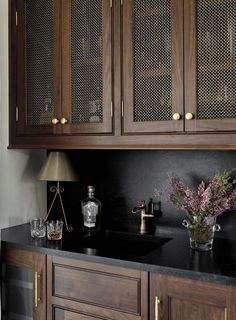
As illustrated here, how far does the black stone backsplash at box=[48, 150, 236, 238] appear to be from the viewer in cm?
184

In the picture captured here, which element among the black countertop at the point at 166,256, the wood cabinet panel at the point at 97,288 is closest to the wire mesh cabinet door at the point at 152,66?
the black countertop at the point at 166,256

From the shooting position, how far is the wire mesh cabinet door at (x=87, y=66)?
1709 millimetres

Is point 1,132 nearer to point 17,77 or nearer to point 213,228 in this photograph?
point 17,77

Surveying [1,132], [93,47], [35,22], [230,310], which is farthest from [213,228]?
[35,22]

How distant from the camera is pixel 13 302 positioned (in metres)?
1.83

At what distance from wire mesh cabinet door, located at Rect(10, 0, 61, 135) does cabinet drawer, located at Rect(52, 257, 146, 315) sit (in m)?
0.70

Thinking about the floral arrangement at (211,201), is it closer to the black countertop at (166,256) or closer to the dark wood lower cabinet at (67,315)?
the black countertop at (166,256)

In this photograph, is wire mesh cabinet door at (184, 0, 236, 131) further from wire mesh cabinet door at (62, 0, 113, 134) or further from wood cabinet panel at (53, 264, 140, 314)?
wood cabinet panel at (53, 264, 140, 314)

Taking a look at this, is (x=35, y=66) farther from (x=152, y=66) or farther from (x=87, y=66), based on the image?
(x=152, y=66)

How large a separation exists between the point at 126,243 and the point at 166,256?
490mm

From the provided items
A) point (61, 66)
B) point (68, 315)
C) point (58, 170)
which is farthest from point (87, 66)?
point (68, 315)

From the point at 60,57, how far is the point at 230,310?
4.50 ft

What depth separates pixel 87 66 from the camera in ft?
5.79

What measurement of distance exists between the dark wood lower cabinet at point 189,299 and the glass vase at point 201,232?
27cm
